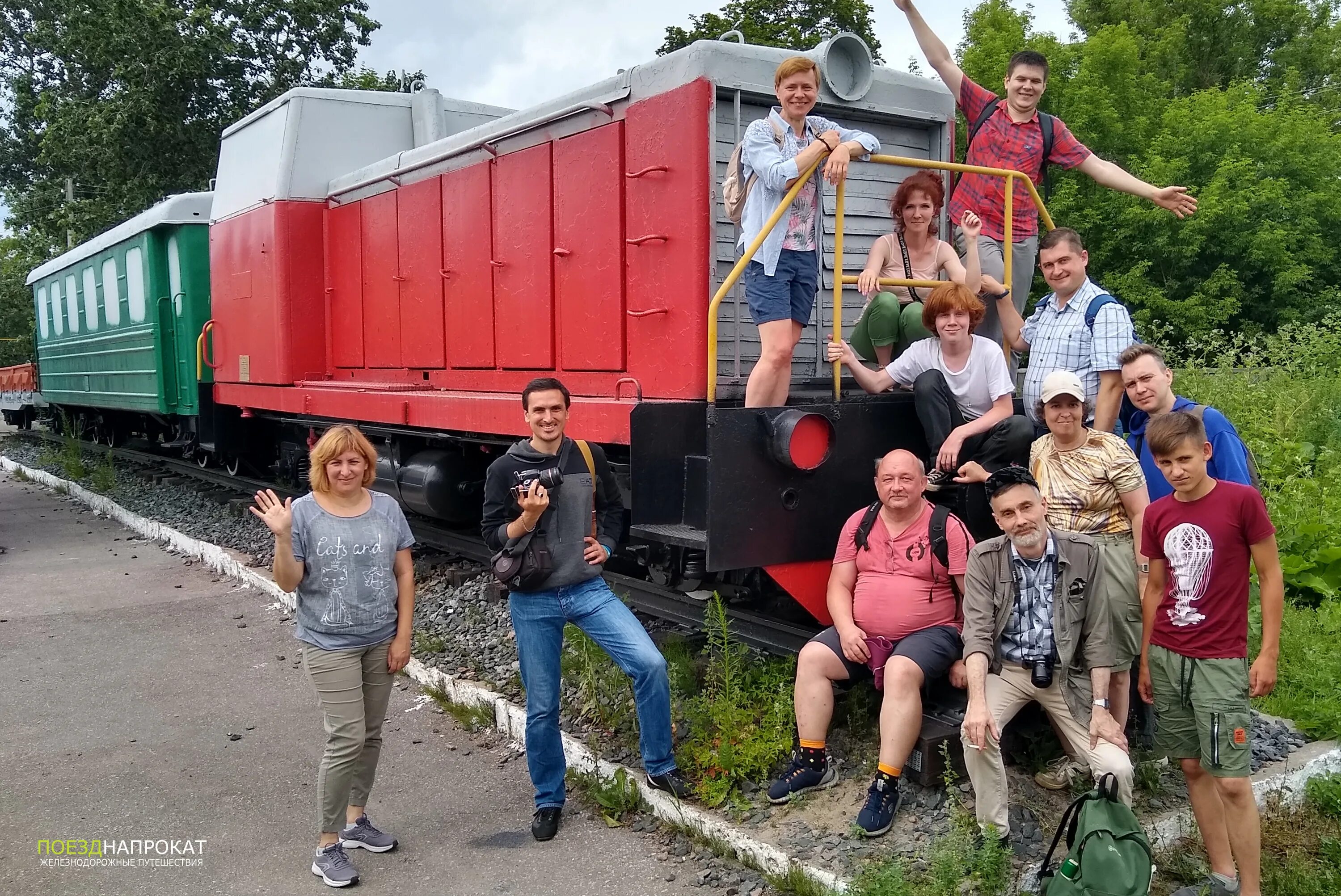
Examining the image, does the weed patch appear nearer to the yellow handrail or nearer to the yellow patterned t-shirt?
the yellow handrail

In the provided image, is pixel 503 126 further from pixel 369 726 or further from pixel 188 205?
pixel 188 205

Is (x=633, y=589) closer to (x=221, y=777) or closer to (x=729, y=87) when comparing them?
(x=221, y=777)

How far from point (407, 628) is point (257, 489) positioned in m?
7.54

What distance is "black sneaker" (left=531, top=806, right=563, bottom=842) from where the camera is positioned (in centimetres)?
387

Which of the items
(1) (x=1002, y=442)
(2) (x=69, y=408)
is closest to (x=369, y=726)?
(1) (x=1002, y=442)

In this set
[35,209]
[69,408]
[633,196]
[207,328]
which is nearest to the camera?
[633,196]

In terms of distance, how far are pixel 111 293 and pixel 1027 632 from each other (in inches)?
496

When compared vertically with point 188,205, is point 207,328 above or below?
below

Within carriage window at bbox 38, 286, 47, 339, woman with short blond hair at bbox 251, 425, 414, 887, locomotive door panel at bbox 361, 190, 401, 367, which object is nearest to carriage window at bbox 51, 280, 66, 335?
carriage window at bbox 38, 286, 47, 339

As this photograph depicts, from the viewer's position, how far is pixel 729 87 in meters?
4.85

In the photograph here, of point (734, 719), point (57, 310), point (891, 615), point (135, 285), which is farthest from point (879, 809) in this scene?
point (57, 310)

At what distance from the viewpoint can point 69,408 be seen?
61.1ft

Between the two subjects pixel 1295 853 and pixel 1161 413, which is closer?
pixel 1295 853

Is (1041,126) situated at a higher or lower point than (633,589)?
higher
